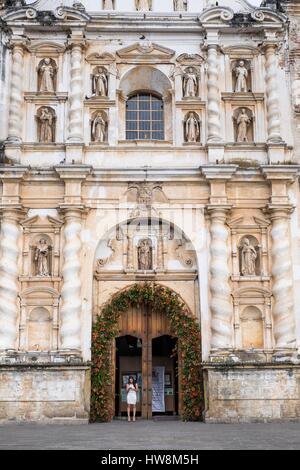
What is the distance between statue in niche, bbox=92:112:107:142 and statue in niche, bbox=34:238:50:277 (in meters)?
3.80

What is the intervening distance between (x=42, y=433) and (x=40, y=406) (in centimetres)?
325

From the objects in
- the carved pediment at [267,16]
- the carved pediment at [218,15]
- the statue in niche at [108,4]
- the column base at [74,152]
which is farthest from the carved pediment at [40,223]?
the carved pediment at [267,16]

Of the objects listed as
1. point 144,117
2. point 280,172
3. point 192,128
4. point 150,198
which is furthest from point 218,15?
point 150,198

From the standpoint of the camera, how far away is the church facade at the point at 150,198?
742 inches

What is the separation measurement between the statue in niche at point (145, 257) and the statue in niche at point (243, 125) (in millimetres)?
4466

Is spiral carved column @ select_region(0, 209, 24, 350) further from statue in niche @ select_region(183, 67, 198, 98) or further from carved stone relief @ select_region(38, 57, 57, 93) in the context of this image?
statue in niche @ select_region(183, 67, 198, 98)

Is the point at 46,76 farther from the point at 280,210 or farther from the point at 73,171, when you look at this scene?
the point at 280,210

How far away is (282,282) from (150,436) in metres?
7.39

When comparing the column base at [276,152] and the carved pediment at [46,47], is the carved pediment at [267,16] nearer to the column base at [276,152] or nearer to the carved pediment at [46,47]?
the column base at [276,152]

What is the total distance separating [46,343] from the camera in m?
19.3

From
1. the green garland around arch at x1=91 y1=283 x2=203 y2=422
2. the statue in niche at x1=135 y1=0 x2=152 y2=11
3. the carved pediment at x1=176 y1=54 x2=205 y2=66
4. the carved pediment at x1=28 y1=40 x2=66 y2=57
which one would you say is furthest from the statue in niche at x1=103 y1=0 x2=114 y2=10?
the green garland around arch at x1=91 y1=283 x2=203 y2=422
